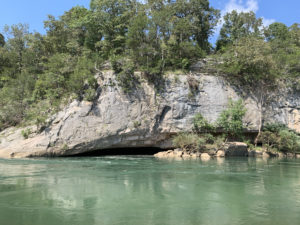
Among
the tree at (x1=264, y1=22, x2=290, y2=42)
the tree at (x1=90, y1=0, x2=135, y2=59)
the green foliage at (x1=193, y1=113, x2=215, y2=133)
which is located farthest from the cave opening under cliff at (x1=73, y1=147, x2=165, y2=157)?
the tree at (x1=264, y1=22, x2=290, y2=42)

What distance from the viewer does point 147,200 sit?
6.99 meters

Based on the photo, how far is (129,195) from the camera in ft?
24.7

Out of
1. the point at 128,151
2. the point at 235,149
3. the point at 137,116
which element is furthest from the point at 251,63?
the point at 128,151

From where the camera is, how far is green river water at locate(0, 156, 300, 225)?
5516 mm

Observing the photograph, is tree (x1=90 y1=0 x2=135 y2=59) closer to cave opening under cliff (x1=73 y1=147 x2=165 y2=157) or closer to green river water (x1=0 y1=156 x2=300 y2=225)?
cave opening under cliff (x1=73 y1=147 x2=165 y2=157)

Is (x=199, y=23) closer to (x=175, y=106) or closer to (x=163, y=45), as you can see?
(x=163, y=45)

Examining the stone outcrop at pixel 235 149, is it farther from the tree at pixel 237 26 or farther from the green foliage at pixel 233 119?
the tree at pixel 237 26

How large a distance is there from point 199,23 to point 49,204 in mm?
29001

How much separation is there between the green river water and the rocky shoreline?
10107 mm

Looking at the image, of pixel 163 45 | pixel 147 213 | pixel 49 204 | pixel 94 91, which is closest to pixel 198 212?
pixel 147 213

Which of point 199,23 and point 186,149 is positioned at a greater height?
point 199,23

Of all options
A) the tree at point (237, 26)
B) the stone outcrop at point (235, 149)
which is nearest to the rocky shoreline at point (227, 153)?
the stone outcrop at point (235, 149)

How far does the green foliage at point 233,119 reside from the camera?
877 inches

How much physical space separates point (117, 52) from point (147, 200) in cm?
2257
